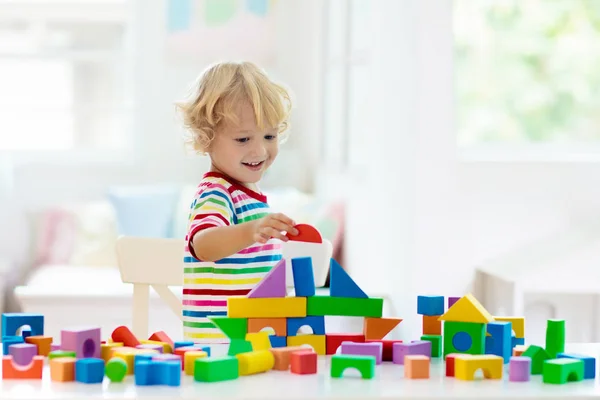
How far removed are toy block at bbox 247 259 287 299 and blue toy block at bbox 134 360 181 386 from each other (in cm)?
20

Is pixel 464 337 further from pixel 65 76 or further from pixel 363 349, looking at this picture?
pixel 65 76

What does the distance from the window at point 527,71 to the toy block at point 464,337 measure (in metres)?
1.83

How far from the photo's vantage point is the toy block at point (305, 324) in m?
1.17

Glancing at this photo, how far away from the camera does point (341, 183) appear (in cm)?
Result: 364

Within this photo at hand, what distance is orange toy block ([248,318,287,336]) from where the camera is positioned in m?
1.15

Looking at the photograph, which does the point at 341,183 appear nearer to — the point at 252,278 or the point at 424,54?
the point at 424,54

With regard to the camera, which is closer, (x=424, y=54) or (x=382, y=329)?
(x=382, y=329)

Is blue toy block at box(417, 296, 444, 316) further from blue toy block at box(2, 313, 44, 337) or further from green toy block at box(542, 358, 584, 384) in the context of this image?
blue toy block at box(2, 313, 44, 337)

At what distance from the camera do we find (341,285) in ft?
3.88

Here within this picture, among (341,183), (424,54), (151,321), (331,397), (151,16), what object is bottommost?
(151,321)

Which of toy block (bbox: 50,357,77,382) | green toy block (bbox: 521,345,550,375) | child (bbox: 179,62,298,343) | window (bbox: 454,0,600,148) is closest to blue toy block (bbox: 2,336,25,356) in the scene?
toy block (bbox: 50,357,77,382)

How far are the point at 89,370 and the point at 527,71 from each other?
→ 233 centimetres

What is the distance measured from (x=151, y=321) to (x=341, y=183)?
921 mm

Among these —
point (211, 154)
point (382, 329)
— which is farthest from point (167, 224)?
point (382, 329)
